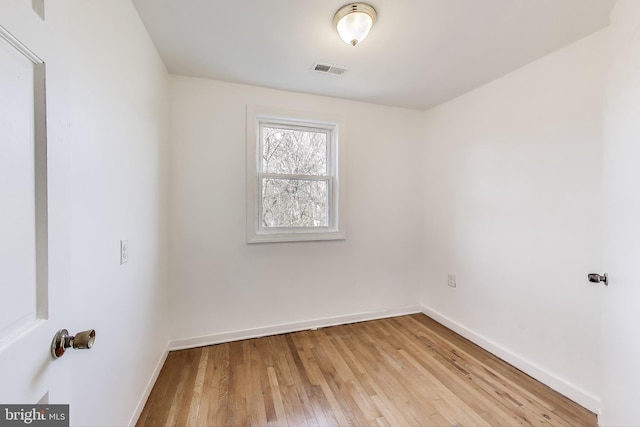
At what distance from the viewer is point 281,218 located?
263cm

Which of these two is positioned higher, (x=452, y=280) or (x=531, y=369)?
(x=452, y=280)

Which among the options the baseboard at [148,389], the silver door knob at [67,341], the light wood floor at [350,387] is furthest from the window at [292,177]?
the silver door knob at [67,341]

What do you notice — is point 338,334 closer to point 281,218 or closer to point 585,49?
point 281,218

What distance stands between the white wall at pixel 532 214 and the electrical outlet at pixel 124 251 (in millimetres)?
2710

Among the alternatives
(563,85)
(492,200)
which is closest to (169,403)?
(492,200)

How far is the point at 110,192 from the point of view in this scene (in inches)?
47.9

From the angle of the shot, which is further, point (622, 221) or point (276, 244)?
point (276, 244)

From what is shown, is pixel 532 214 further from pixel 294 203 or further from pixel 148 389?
pixel 148 389

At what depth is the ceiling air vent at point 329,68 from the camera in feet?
6.71

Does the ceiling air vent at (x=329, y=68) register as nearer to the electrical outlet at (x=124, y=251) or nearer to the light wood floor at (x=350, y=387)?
the electrical outlet at (x=124, y=251)

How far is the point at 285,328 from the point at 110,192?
6.35 ft

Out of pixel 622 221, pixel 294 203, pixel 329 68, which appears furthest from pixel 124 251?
pixel 622 221

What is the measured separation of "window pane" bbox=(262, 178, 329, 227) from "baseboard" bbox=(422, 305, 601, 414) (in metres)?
1.70

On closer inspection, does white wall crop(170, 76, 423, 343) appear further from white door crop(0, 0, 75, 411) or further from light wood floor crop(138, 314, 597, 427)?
white door crop(0, 0, 75, 411)
